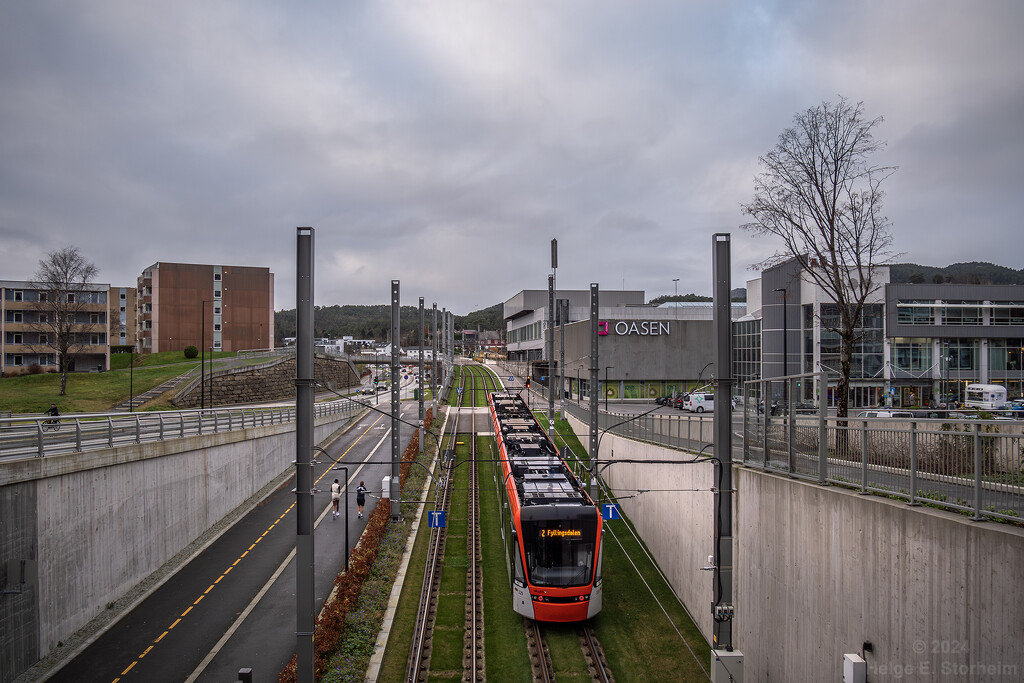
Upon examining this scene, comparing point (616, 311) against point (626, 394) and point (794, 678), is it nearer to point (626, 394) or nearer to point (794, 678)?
point (626, 394)

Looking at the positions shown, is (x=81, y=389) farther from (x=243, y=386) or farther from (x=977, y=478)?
(x=977, y=478)

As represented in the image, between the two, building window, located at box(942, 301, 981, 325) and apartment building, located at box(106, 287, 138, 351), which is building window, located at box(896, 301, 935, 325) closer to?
building window, located at box(942, 301, 981, 325)

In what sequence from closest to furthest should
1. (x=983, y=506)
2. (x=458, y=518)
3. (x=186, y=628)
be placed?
(x=983, y=506) → (x=186, y=628) → (x=458, y=518)

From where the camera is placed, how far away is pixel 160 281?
69.4 meters

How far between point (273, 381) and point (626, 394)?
32.6 meters

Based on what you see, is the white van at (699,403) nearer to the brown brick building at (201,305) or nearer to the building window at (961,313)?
the building window at (961,313)

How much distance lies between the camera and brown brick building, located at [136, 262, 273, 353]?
7031cm

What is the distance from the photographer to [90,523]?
51.2 feet

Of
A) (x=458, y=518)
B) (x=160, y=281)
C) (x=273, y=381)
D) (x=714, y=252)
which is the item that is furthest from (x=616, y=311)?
(x=714, y=252)

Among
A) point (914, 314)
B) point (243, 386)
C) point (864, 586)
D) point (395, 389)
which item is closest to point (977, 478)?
point (864, 586)

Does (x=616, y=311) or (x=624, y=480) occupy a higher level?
(x=616, y=311)

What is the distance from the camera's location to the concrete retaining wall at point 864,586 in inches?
277

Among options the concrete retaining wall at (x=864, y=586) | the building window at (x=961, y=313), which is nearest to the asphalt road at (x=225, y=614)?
the concrete retaining wall at (x=864, y=586)

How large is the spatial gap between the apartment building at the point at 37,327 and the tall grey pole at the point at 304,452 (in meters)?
48.6
